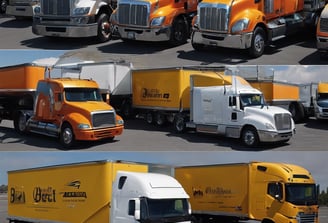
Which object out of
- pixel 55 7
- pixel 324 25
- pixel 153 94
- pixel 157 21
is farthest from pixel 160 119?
pixel 324 25

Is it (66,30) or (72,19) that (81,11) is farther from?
(66,30)

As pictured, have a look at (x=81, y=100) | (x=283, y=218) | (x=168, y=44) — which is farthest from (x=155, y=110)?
(x=283, y=218)

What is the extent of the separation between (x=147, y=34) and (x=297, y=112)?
36.8ft

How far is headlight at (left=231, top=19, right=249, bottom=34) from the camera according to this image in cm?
1912

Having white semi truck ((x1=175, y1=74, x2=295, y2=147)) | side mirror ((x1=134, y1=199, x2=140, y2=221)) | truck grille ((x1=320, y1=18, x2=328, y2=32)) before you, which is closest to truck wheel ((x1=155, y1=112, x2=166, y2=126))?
white semi truck ((x1=175, y1=74, x2=295, y2=147))

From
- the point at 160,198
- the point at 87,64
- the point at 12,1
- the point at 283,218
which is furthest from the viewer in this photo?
the point at 12,1

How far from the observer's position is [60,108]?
730 inches

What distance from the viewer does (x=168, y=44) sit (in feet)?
71.3

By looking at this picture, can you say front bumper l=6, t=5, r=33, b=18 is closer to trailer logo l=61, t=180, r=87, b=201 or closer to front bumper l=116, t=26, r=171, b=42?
front bumper l=116, t=26, r=171, b=42

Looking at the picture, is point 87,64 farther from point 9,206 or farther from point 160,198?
point 160,198

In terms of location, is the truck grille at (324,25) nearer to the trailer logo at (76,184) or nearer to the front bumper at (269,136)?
the front bumper at (269,136)

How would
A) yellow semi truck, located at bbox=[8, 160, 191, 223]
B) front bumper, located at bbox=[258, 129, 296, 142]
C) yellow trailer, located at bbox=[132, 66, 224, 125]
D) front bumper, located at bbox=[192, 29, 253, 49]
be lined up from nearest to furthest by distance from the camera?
yellow semi truck, located at bbox=[8, 160, 191, 223] < front bumper, located at bbox=[258, 129, 296, 142] < front bumper, located at bbox=[192, 29, 253, 49] < yellow trailer, located at bbox=[132, 66, 224, 125]

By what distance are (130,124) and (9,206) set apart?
259 inches

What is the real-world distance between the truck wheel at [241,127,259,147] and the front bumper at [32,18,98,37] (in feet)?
23.9
